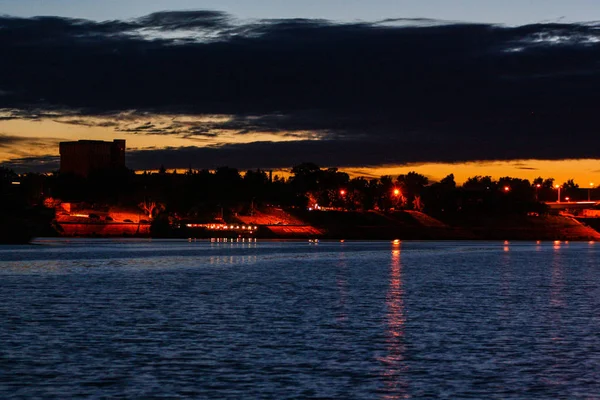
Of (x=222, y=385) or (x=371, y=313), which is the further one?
(x=371, y=313)

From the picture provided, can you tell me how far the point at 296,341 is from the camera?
127ft

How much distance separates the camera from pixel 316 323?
45.8 metres

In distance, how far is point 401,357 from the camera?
3459cm

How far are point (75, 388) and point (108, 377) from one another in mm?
1930

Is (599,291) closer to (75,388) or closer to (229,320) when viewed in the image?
(229,320)

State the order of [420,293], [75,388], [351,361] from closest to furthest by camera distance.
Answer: [75,388]
[351,361]
[420,293]

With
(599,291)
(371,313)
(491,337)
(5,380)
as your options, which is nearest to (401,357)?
(491,337)

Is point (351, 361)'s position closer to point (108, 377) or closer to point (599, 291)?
point (108, 377)

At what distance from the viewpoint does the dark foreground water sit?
93.9ft

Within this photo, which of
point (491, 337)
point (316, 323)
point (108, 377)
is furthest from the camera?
point (316, 323)

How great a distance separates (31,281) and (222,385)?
51148 mm

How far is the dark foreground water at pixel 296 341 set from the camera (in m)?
28.6

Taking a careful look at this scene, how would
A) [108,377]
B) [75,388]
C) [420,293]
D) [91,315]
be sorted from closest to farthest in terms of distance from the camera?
1. [75,388]
2. [108,377]
3. [91,315]
4. [420,293]

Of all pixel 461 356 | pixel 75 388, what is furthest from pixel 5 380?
pixel 461 356
